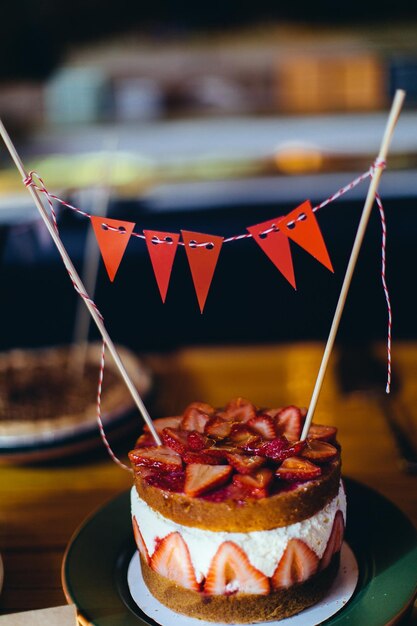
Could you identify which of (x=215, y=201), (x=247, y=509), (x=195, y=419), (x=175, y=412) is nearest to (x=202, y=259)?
(x=195, y=419)

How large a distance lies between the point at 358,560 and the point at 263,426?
29 cm

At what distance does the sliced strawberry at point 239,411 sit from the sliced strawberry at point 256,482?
17cm

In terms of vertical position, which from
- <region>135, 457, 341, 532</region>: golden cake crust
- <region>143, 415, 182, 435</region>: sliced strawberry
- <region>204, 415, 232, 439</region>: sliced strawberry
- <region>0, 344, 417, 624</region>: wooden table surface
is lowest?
<region>0, 344, 417, 624</region>: wooden table surface

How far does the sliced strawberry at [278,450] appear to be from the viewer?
3.76 ft

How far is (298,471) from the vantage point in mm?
1113

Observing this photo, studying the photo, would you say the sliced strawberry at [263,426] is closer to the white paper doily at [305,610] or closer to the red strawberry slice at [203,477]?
the red strawberry slice at [203,477]

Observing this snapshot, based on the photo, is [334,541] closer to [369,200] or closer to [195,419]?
[195,419]

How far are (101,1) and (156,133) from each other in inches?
99.3

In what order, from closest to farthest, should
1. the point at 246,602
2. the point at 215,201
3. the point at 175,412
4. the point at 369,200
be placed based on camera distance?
the point at 369,200 < the point at 246,602 < the point at 175,412 < the point at 215,201

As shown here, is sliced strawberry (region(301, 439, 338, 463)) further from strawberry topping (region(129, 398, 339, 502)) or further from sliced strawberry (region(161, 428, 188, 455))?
sliced strawberry (region(161, 428, 188, 455))

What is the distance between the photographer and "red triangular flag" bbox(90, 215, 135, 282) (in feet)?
3.82

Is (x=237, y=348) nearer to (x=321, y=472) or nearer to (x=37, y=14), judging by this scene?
(x=321, y=472)

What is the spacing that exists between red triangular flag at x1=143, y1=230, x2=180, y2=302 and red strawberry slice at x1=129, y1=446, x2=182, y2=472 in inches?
9.8

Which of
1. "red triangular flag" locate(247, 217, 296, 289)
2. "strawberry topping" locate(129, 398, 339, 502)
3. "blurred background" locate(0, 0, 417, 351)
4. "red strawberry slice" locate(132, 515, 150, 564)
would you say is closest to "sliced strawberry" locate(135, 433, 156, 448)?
"strawberry topping" locate(129, 398, 339, 502)
